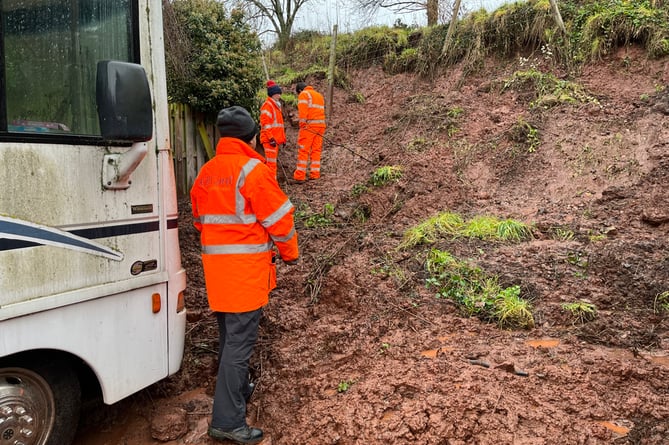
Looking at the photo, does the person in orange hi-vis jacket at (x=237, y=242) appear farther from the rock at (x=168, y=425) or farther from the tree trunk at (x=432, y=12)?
the tree trunk at (x=432, y=12)

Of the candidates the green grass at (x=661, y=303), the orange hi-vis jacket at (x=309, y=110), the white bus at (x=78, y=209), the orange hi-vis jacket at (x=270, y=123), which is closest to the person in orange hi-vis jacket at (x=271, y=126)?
the orange hi-vis jacket at (x=270, y=123)

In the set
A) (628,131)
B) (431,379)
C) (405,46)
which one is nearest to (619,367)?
(431,379)

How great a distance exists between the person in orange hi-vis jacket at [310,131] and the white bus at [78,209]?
5897mm

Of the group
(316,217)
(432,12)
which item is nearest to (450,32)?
(432,12)

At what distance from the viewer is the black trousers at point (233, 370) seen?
9.85 feet

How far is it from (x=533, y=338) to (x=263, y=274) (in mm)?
2262

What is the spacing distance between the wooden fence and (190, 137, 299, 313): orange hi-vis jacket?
5.10 metres

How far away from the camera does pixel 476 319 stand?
13.6ft

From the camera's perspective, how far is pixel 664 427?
2666 millimetres

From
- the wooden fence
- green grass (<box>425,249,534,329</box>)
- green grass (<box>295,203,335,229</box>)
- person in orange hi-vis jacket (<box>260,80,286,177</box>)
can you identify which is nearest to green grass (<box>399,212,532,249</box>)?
green grass (<box>425,249,534,329</box>)

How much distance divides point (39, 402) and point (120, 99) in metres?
1.59

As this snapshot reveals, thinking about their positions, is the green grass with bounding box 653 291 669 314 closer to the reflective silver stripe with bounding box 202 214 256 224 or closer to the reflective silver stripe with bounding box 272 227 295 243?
the reflective silver stripe with bounding box 272 227 295 243

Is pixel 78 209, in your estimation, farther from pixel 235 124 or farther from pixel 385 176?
pixel 385 176

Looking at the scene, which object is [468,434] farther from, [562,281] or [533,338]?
[562,281]
